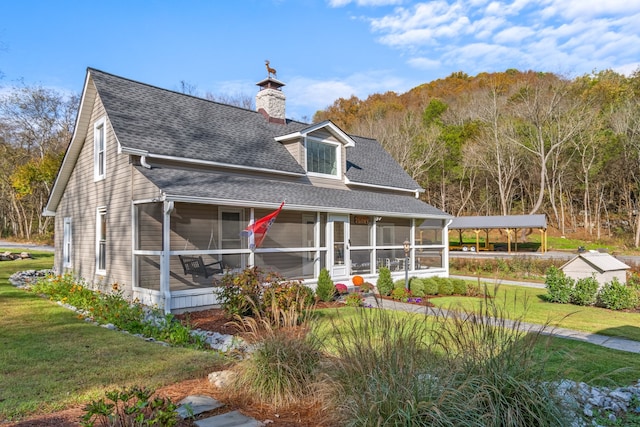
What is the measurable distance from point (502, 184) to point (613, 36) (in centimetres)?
2263

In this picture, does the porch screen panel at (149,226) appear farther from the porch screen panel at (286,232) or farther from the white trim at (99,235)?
the porch screen panel at (286,232)

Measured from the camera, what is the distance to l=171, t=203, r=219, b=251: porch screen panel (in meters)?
10.0

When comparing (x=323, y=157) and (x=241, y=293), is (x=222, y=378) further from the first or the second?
(x=323, y=157)

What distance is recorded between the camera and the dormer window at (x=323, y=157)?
49.0ft

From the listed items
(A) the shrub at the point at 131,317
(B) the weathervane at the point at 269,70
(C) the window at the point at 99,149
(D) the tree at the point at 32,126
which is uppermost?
(D) the tree at the point at 32,126

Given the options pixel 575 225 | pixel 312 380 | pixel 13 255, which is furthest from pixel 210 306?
pixel 575 225

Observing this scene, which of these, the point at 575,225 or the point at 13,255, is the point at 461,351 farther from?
the point at 575,225

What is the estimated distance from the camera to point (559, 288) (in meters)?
11.2

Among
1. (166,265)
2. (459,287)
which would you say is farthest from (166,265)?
(459,287)

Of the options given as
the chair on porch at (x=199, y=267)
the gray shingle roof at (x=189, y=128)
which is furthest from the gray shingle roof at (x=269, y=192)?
the chair on porch at (x=199, y=267)

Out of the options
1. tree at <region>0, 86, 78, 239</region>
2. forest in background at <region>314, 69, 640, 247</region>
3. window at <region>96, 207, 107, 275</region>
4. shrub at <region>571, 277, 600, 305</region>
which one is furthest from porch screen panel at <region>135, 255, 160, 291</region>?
forest in background at <region>314, 69, 640, 247</region>

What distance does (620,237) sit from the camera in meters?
33.4

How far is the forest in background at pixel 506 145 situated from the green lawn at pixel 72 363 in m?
25.6

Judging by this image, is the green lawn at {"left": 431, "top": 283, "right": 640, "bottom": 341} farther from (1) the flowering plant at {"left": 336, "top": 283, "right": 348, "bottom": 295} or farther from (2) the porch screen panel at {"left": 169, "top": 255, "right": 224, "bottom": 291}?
(2) the porch screen panel at {"left": 169, "top": 255, "right": 224, "bottom": 291}
